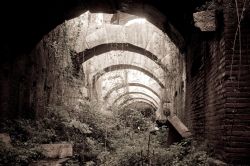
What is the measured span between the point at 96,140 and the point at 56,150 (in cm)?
363

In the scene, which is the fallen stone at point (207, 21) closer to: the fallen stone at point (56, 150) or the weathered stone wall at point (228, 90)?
the weathered stone wall at point (228, 90)

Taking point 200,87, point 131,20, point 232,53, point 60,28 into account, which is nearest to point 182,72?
point 200,87

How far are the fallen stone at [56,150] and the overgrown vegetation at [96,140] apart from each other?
0.19 m

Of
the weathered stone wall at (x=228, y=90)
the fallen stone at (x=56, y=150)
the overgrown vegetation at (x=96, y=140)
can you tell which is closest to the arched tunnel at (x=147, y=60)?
the weathered stone wall at (x=228, y=90)

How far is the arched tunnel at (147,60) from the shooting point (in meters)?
4.94

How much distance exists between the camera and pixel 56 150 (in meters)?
7.65

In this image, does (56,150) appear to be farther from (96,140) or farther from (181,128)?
(96,140)

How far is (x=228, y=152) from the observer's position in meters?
4.78

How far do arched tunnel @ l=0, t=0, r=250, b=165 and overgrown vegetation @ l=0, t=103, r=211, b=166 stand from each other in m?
0.48

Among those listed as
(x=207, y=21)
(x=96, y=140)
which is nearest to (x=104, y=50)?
(x=96, y=140)

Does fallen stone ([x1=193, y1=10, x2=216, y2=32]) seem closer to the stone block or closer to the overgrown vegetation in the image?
the overgrown vegetation

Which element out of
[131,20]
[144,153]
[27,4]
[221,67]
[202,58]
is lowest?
[144,153]

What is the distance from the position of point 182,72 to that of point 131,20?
886 cm

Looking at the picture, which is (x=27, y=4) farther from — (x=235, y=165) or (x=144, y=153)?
(x=235, y=165)
